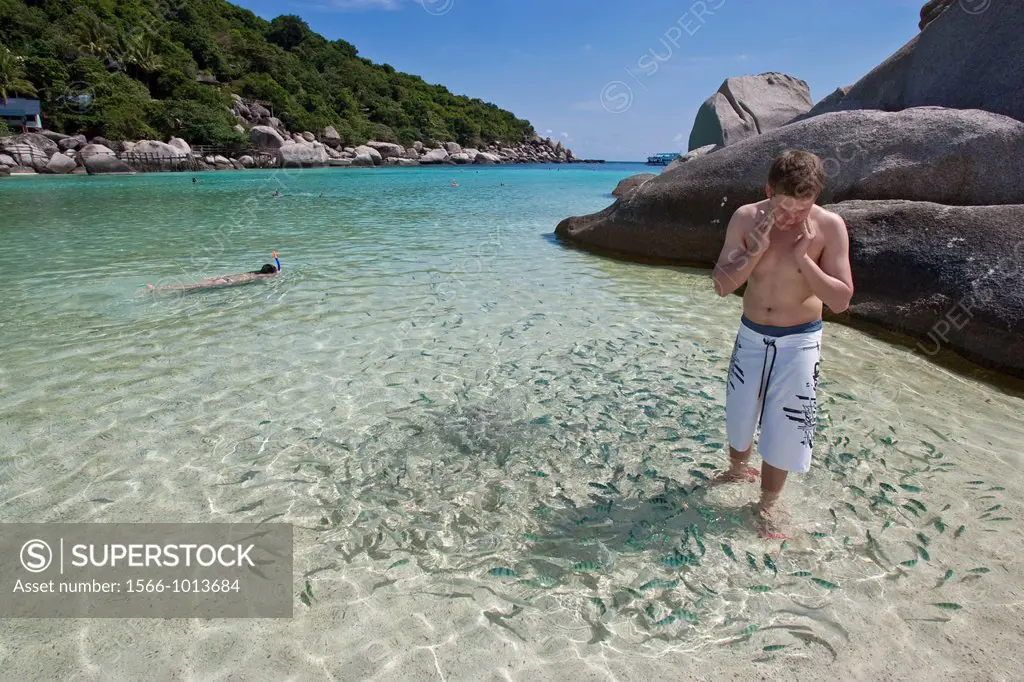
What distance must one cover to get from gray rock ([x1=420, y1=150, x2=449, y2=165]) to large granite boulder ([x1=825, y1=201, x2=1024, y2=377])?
8938 cm

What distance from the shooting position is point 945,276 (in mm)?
6301

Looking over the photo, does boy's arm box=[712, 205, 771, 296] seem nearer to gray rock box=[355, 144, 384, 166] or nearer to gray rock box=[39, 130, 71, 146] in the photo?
gray rock box=[39, 130, 71, 146]

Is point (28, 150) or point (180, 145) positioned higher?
point (180, 145)

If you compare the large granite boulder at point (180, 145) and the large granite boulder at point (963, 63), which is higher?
the large granite boulder at point (963, 63)

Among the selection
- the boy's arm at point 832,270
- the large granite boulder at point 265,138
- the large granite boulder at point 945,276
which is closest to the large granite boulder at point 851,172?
the large granite boulder at point 945,276

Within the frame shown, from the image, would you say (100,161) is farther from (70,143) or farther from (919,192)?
(919,192)

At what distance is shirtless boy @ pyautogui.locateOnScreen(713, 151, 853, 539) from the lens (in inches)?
108

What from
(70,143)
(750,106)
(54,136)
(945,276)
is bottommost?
(70,143)

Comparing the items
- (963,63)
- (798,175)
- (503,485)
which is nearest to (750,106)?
(963,63)

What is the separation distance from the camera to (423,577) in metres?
2.95

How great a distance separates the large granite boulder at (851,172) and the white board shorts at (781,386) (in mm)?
7278

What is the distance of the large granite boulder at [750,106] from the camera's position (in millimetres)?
25953

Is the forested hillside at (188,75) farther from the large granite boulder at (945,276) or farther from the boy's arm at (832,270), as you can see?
the boy's arm at (832,270)

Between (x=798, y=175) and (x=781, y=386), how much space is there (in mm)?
1133
